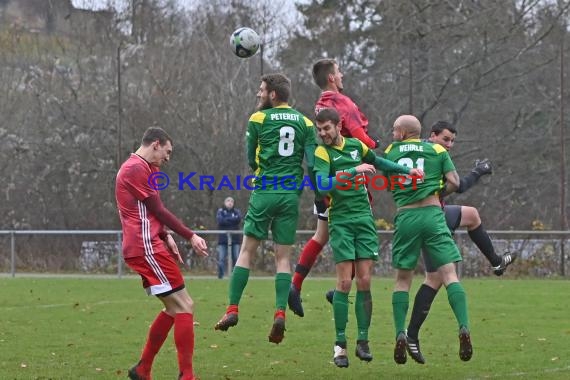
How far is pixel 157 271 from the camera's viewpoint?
8.55 metres

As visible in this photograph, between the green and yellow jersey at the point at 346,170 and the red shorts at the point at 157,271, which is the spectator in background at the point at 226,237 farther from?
the red shorts at the point at 157,271

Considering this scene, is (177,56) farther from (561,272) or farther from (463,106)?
(561,272)

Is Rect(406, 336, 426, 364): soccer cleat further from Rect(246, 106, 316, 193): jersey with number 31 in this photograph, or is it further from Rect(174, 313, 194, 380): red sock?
Rect(174, 313, 194, 380): red sock

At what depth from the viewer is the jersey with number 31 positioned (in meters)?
9.39

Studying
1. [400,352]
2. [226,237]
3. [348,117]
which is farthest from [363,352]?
[226,237]

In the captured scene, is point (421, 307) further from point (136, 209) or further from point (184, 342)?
point (136, 209)

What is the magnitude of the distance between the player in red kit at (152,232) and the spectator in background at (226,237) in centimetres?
1430

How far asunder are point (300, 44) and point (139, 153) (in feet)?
78.5

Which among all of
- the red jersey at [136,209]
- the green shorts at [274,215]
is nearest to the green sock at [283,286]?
the green shorts at [274,215]

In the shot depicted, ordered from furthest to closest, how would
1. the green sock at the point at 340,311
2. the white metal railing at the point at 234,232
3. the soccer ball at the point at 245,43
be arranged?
the white metal railing at the point at 234,232
the soccer ball at the point at 245,43
the green sock at the point at 340,311

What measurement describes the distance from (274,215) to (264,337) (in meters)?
3.38

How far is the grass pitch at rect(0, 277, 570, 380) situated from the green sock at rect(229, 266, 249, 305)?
689 mm

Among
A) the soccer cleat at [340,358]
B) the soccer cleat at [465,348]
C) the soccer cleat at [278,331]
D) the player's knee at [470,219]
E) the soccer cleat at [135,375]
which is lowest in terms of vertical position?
the soccer cleat at [135,375]

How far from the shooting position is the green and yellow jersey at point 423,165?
9.35 meters
